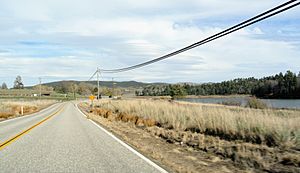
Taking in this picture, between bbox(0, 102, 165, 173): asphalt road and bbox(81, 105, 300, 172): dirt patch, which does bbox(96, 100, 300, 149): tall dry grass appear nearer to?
Result: bbox(81, 105, 300, 172): dirt patch

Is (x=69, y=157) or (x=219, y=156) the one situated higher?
(x=69, y=157)

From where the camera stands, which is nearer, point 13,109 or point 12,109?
point 12,109

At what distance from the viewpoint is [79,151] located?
423 inches

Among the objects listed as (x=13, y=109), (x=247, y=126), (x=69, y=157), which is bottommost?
(x=13, y=109)

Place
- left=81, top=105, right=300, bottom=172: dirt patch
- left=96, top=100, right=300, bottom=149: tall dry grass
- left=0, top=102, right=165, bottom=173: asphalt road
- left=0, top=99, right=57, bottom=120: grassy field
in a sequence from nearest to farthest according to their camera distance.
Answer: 1. left=0, top=102, right=165, bottom=173: asphalt road
2. left=81, top=105, right=300, bottom=172: dirt patch
3. left=96, top=100, right=300, bottom=149: tall dry grass
4. left=0, top=99, right=57, bottom=120: grassy field

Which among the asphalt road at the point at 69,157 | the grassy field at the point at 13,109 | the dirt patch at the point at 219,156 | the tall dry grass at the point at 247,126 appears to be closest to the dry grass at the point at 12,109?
the grassy field at the point at 13,109

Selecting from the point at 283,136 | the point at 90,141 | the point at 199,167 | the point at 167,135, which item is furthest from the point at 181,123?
the point at 199,167

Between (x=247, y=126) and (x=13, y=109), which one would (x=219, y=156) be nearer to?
(x=247, y=126)

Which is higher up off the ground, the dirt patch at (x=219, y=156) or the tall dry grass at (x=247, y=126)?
the tall dry grass at (x=247, y=126)

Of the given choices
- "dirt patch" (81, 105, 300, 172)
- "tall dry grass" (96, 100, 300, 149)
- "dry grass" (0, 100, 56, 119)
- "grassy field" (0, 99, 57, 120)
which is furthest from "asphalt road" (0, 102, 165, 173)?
"dry grass" (0, 100, 56, 119)

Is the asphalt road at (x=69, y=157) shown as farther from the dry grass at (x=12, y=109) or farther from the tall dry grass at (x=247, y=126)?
the dry grass at (x=12, y=109)

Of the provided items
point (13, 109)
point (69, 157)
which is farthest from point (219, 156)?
point (13, 109)

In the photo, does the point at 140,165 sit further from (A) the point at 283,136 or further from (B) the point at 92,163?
(A) the point at 283,136

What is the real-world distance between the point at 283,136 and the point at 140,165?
469 cm
